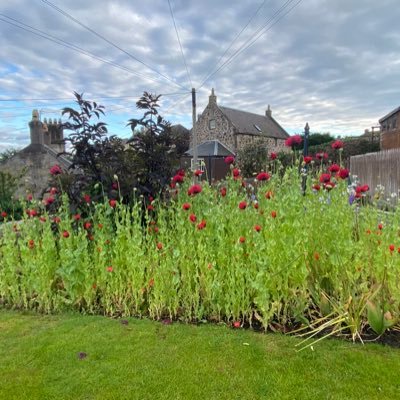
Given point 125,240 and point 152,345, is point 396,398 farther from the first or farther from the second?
point 125,240

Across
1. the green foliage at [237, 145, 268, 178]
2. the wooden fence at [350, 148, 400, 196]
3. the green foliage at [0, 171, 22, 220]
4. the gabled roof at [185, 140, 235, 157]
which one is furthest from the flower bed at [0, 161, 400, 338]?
the gabled roof at [185, 140, 235, 157]

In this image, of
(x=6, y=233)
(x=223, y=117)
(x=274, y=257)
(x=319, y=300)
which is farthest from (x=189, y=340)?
(x=223, y=117)

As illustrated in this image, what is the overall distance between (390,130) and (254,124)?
13425 millimetres

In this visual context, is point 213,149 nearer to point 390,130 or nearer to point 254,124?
point 254,124

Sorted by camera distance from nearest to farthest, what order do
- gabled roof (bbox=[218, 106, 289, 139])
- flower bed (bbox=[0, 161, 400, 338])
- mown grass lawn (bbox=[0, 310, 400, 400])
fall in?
mown grass lawn (bbox=[0, 310, 400, 400]) → flower bed (bbox=[0, 161, 400, 338]) → gabled roof (bbox=[218, 106, 289, 139])

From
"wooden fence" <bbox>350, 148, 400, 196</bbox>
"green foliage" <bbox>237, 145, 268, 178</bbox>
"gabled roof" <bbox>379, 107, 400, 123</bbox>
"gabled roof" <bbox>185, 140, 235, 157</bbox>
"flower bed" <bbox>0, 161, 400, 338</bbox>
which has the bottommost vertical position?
"flower bed" <bbox>0, 161, 400, 338</bbox>

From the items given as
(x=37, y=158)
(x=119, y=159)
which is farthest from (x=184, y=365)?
(x=37, y=158)

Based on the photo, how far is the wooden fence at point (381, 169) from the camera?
927 cm

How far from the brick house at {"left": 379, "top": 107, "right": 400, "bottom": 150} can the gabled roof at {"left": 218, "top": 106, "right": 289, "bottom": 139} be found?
1069 cm

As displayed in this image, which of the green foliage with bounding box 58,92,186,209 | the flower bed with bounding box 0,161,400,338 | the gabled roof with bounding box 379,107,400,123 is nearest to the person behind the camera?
the flower bed with bounding box 0,161,400,338

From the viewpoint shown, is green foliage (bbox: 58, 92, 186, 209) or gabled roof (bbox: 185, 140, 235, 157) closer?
green foliage (bbox: 58, 92, 186, 209)

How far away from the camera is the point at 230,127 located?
3122 centimetres

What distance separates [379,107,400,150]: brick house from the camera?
2412cm

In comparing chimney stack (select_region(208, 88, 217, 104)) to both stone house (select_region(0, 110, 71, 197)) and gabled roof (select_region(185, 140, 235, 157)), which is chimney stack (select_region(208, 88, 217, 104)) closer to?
gabled roof (select_region(185, 140, 235, 157))
